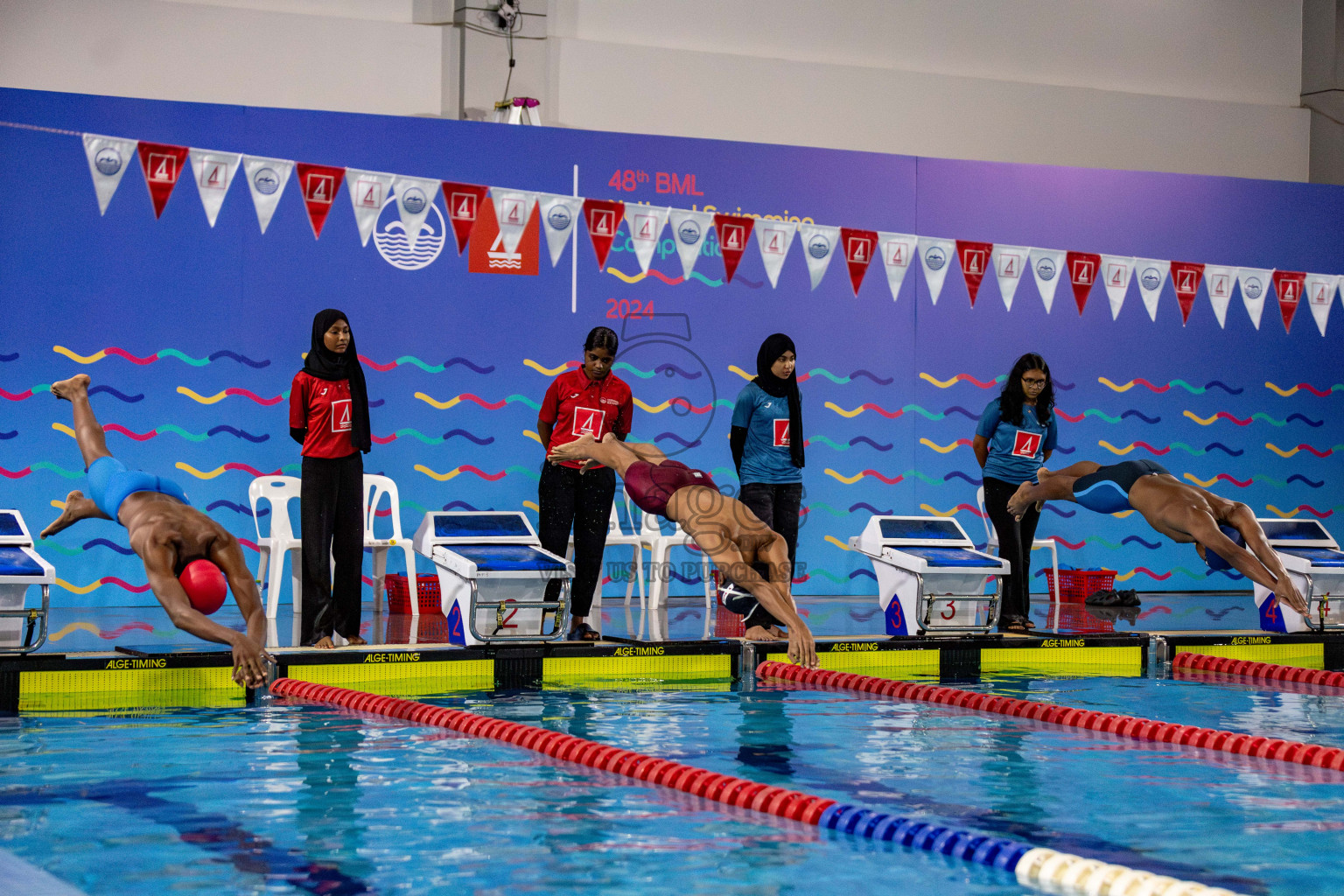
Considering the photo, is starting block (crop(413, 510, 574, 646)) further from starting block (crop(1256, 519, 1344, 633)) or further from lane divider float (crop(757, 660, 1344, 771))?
starting block (crop(1256, 519, 1344, 633))

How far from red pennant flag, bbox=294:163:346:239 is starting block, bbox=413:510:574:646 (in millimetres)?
3693

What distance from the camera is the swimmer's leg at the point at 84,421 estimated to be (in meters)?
6.40

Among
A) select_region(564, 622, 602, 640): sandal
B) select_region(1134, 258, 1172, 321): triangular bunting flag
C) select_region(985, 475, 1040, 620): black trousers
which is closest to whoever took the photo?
select_region(564, 622, 602, 640): sandal

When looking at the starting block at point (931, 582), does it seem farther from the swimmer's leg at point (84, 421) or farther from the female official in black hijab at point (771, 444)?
the swimmer's leg at point (84, 421)

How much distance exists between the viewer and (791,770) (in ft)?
16.1

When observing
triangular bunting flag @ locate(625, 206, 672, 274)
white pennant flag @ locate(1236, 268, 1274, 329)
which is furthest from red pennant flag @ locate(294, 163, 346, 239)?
white pennant flag @ locate(1236, 268, 1274, 329)

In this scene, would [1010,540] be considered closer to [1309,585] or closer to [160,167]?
[1309,585]

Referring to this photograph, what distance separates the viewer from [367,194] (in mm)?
10336

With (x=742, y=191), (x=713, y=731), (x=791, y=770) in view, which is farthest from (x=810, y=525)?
(x=791, y=770)

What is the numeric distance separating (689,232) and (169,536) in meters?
6.41

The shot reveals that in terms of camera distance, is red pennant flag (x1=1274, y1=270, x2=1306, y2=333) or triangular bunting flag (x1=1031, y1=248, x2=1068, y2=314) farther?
red pennant flag (x1=1274, y1=270, x2=1306, y2=333)

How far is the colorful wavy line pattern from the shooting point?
973 centimetres

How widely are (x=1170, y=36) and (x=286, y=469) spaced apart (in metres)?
9.44

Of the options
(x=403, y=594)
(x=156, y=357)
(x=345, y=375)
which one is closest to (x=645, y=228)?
(x=403, y=594)
